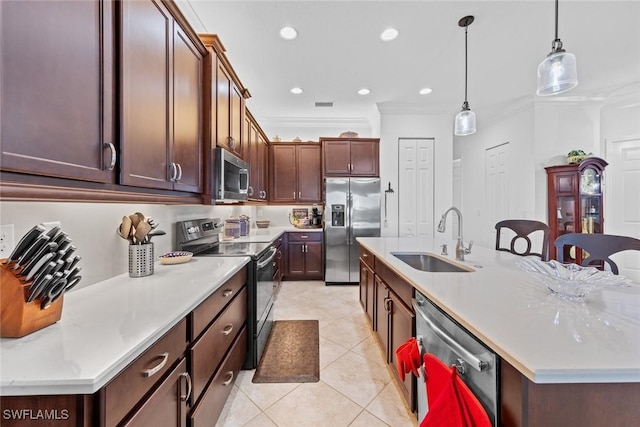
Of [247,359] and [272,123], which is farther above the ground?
[272,123]

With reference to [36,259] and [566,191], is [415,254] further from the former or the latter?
[566,191]

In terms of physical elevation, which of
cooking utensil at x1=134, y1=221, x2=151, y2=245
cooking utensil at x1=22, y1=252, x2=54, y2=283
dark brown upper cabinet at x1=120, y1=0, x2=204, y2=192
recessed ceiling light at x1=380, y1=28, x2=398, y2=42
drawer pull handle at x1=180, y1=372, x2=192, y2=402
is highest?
recessed ceiling light at x1=380, y1=28, x2=398, y2=42

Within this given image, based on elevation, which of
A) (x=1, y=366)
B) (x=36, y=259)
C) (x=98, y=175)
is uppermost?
(x=98, y=175)

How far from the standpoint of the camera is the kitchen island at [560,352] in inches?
23.8

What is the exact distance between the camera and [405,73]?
3.21m

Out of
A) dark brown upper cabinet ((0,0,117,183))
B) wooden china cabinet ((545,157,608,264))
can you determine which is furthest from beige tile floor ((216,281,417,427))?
wooden china cabinet ((545,157,608,264))

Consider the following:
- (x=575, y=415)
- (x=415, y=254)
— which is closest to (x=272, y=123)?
(x=415, y=254)

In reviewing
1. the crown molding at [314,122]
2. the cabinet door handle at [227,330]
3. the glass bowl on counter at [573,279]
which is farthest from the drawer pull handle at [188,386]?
the crown molding at [314,122]

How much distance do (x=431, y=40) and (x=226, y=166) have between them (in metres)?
2.43

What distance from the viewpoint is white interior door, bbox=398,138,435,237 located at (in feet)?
13.9

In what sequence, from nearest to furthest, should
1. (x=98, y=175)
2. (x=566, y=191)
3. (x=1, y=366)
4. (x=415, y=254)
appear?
(x=1, y=366) < (x=98, y=175) < (x=415, y=254) < (x=566, y=191)

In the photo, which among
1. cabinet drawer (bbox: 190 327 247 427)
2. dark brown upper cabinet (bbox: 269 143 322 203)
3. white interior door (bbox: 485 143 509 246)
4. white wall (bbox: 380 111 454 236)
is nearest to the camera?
cabinet drawer (bbox: 190 327 247 427)

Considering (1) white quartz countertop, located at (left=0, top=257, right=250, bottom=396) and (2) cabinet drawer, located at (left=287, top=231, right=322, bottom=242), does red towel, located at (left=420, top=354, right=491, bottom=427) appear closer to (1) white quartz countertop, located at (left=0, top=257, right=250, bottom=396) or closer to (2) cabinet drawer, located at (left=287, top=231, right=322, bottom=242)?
(1) white quartz countertop, located at (left=0, top=257, right=250, bottom=396)

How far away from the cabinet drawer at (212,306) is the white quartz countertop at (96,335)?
7 cm
